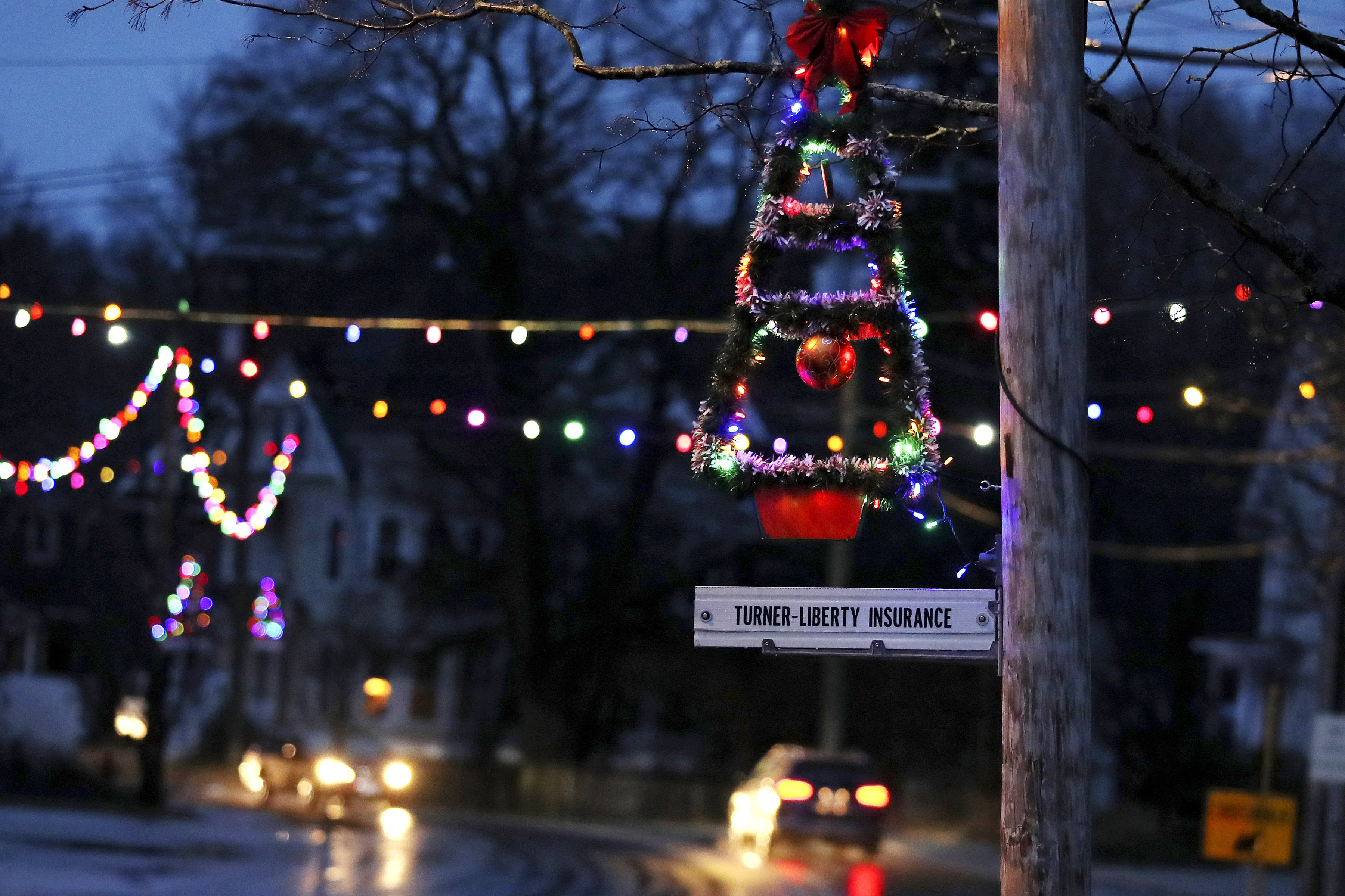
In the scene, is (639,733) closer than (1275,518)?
No

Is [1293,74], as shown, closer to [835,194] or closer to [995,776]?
[835,194]

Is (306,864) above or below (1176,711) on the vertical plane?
below

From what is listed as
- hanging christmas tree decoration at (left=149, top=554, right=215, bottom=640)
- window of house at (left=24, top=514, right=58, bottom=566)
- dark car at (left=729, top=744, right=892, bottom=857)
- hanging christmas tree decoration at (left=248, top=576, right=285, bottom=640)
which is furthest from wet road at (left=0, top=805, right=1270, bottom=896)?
window of house at (left=24, top=514, right=58, bottom=566)

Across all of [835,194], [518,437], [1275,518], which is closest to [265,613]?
[518,437]

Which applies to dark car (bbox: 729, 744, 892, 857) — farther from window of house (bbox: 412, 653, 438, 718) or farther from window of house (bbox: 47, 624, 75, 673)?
window of house (bbox: 412, 653, 438, 718)

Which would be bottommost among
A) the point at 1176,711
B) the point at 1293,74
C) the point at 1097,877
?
the point at 1097,877

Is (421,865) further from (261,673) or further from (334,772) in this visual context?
(261,673)

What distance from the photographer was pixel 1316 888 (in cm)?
1936

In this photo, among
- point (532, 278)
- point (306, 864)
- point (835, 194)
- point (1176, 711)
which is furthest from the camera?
point (532, 278)

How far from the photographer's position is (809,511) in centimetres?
581

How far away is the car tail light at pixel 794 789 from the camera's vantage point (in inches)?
912

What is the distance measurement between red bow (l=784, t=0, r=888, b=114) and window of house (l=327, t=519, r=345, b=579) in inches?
1599

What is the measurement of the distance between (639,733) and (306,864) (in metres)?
23.0

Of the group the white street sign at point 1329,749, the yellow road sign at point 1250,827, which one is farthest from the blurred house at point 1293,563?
the yellow road sign at point 1250,827
